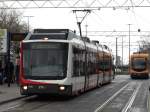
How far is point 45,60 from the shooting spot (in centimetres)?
2462

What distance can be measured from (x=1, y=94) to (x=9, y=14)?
59.4 meters

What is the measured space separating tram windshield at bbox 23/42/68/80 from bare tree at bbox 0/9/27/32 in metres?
51.4

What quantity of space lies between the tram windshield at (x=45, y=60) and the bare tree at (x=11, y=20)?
51.4m

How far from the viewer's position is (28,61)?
973 inches

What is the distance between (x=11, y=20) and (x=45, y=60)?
58.9 metres

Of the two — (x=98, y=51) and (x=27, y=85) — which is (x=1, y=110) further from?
(x=98, y=51)

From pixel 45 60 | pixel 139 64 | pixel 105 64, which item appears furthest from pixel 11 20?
pixel 45 60

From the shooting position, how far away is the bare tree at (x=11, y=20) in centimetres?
7862

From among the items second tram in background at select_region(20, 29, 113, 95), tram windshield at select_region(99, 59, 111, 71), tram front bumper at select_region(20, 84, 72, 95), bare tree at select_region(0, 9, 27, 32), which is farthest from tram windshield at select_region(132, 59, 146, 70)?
tram front bumper at select_region(20, 84, 72, 95)

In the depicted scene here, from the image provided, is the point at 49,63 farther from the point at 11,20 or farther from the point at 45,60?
the point at 11,20

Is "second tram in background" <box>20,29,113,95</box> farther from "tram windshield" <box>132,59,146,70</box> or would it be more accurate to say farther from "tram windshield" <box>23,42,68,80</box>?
"tram windshield" <box>132,59,146,70</box>

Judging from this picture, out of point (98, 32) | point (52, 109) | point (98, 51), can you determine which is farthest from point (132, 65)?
point (52, 109)

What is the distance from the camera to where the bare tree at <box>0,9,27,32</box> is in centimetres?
7862

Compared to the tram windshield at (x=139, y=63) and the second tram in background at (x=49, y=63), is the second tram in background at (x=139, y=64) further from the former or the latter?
the second tram in background at (x=49, y=63)
